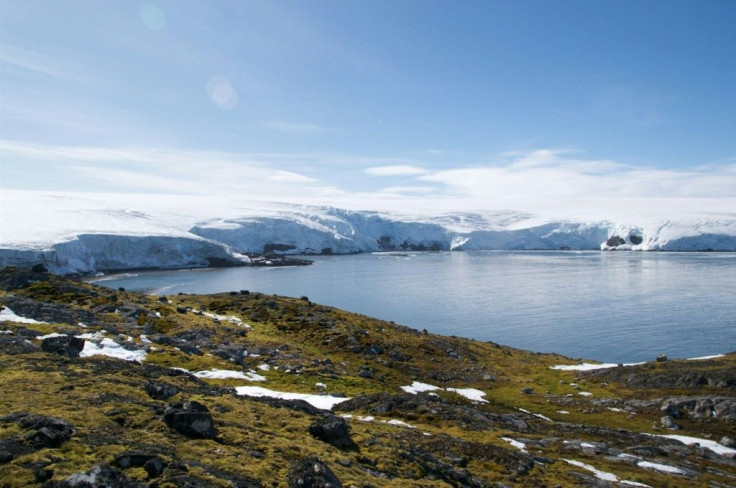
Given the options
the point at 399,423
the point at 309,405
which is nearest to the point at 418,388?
the point at 399,423

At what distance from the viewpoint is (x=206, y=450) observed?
10.3 metres

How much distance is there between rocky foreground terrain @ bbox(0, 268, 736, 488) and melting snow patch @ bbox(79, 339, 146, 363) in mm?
132

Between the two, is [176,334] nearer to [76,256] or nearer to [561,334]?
[561,334]

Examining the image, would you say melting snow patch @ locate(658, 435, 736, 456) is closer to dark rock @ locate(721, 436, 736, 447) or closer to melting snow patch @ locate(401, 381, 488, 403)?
dark rock @ locate(721, 436, 736, 447)

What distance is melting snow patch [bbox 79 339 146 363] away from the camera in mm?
22283

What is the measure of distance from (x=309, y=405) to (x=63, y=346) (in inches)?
387

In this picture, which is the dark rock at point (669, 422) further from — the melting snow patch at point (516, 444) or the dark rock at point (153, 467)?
the dark rock at point (153, 467)

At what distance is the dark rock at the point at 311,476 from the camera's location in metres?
9.64

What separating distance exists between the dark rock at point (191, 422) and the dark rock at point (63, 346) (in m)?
9.44

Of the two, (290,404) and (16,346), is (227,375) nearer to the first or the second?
(290,404)

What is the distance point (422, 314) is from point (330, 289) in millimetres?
32021

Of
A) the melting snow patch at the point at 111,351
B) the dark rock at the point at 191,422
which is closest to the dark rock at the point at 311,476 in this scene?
the dark rock at the point at 191,422

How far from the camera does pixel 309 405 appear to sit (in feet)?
58.0

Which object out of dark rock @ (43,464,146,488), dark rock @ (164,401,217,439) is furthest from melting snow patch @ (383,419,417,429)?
dark rock @ (43,464,146,488)
